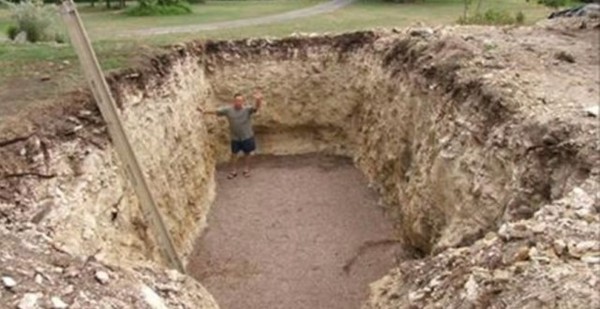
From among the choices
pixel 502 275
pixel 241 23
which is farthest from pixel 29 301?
pixel 241 23

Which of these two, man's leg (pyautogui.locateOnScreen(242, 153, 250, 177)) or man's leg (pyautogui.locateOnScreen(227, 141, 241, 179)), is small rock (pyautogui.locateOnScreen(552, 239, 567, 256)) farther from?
man's leg (pyautogui.locateOnScreen(242, 153, 250, 177))

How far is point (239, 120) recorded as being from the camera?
16.3 meters

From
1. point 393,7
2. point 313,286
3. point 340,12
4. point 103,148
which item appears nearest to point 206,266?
point 313,286

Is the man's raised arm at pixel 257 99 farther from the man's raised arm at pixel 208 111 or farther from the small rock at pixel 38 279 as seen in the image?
the small rock at pixel 38 279

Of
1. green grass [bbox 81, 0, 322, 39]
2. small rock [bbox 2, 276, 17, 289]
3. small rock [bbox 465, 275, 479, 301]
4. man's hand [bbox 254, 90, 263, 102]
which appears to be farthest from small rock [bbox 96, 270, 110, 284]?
green grass [bbox 81, 0, 322, 39]

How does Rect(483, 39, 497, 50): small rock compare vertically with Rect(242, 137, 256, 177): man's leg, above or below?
above

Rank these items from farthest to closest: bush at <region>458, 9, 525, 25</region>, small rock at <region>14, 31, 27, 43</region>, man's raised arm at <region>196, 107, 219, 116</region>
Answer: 1. bush at <region>458, 9, 525, 25</region>
2. small rock at <region>14, 31, 27, 43</region>
3. man's raised arm at <region>196, 107, 219, 116</region>

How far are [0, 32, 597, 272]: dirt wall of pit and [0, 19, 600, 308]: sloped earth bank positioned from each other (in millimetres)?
30

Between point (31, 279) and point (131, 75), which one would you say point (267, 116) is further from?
point (31, 279)

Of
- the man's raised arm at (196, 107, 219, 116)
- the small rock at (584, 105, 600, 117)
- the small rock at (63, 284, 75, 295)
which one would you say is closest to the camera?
the small rock at (63, 284, 75, 295)

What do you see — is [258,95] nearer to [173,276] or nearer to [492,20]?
[492,20]

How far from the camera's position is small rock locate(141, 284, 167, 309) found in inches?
288

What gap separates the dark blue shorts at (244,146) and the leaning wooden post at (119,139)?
6.36 m

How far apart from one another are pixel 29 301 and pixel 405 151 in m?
8.49
